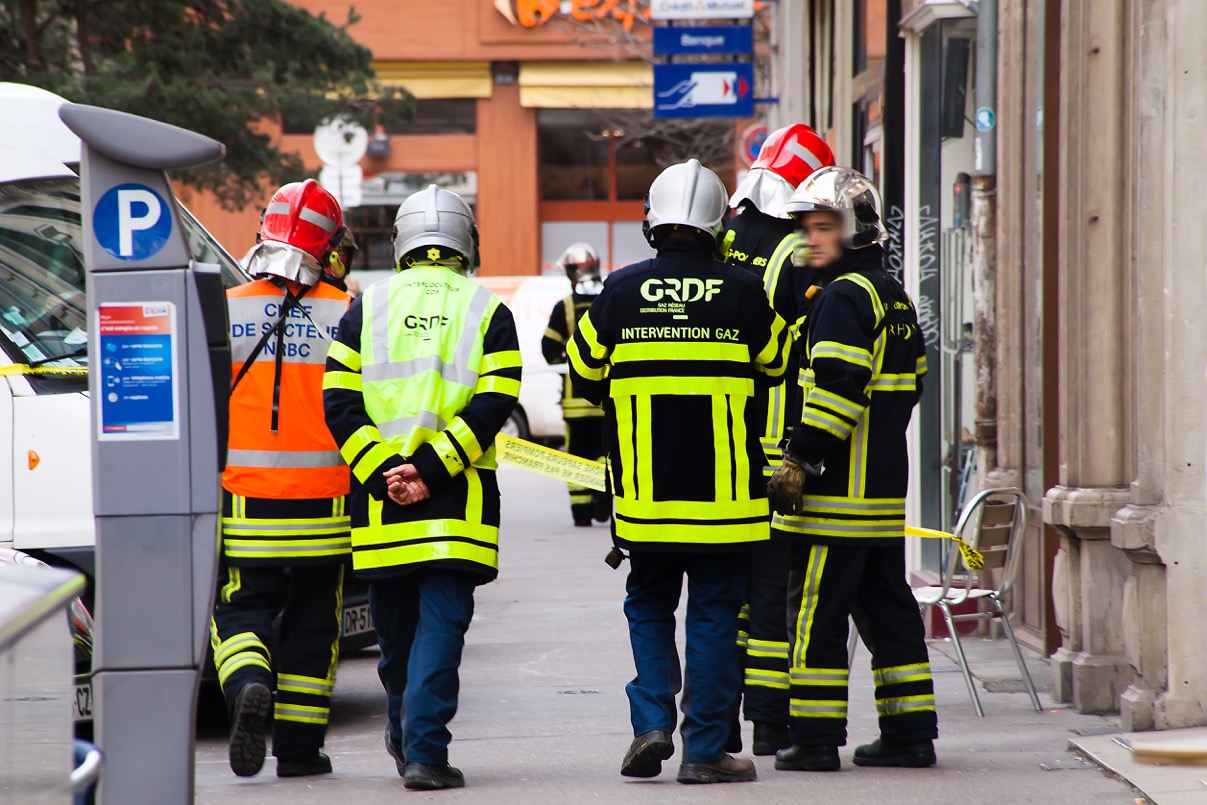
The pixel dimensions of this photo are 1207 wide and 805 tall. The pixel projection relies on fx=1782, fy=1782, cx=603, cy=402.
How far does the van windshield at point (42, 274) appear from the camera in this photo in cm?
673

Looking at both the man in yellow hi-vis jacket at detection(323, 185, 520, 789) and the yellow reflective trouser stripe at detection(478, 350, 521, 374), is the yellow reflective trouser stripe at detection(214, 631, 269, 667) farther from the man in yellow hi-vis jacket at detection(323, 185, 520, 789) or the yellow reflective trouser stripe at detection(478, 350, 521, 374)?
the yellow reflective trouser stripe at detection(478, 350, 521, 374)

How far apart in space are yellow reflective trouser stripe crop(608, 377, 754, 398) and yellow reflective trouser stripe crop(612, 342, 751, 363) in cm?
7

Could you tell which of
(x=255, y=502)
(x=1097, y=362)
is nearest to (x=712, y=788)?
(x=255, y=502)

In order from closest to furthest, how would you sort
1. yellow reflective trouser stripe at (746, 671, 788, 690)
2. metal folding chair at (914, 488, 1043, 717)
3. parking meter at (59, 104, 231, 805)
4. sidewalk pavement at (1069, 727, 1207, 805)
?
parking meter at (59, 104, 231, 805)
sidewalk pavement at (1069, 727, 1207, 805)
yellow reflective trouser stripe at (746, 671, 788, 690)
metal folding chair at (914, 488, 1043, 717)

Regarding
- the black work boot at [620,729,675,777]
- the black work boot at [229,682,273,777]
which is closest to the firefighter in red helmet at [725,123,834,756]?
the black work boot at [620,729,675,777]

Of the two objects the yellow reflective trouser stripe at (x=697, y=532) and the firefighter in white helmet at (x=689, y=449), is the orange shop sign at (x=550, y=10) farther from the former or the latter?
the yellow reflective trouser stripe at (x=697, y=532)

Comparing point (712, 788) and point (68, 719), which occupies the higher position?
point (68, 719)

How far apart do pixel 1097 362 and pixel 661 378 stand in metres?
1.98

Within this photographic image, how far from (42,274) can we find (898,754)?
12.4ft

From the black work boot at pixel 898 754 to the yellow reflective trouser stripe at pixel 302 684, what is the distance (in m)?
1.83

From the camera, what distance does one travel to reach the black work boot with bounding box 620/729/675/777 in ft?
18.8

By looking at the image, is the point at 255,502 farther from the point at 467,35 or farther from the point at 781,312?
the point at 467,35

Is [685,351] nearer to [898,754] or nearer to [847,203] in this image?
[847,203]

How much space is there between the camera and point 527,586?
38.1 ft
